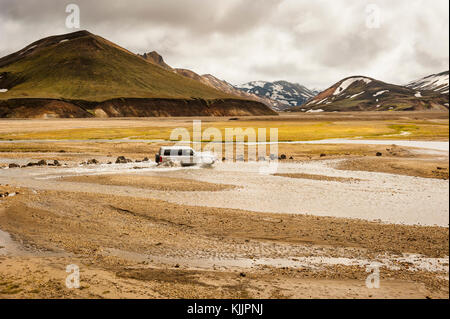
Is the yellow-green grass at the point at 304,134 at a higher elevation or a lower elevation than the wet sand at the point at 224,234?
higher

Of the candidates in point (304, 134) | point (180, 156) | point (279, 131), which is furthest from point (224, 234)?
point (279, 131)

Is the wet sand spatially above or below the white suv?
below

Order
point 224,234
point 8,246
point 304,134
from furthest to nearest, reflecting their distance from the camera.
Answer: point 304,134 → point 224,234 → point 8,246

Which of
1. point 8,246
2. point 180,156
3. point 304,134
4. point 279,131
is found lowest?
point 8,246

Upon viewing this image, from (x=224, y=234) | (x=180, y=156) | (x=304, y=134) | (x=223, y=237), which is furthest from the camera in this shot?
(x=304, y=134)

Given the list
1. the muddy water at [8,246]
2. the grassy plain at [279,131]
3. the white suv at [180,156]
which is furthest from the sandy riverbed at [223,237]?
the grassy plain at [279,131]

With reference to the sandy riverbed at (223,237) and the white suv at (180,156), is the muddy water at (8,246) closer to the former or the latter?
the sandy riverbed at (223,237)

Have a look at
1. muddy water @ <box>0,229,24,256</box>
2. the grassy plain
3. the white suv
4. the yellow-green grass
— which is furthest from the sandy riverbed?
the yellow-green grass

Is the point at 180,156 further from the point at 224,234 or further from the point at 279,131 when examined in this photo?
the point at 279,131

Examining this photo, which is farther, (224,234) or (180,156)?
A: (180,156)

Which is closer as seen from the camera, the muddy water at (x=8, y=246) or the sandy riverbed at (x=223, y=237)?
the sandy riverbed at (x=223, y=237)

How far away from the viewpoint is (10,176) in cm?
3247

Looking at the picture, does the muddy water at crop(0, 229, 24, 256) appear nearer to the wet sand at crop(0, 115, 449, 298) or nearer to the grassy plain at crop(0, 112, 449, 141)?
the wet sand at crop(0, 115, 449, 298)

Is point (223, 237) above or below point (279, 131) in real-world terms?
below
